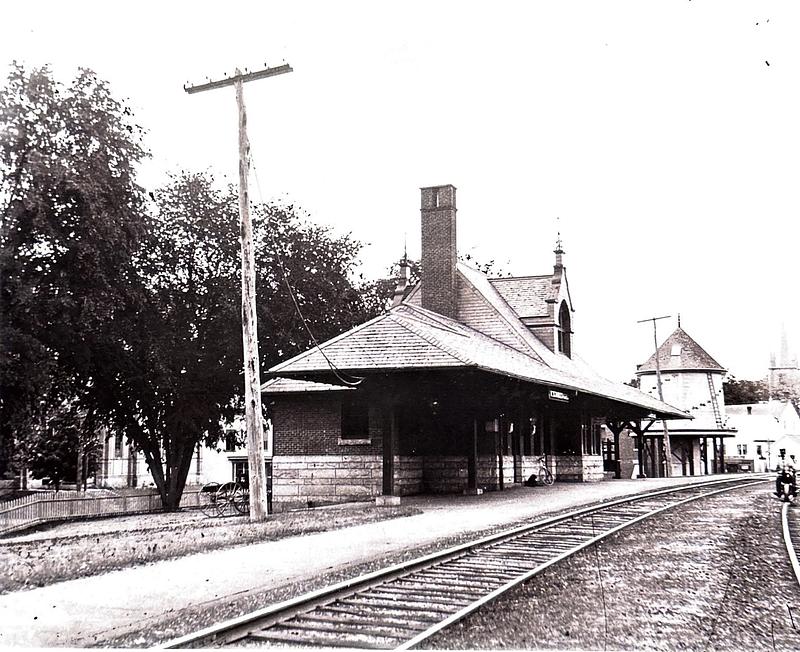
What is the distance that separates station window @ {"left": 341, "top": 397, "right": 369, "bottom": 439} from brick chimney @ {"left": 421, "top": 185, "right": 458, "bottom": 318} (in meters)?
7.67

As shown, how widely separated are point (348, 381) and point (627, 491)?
1063 cm

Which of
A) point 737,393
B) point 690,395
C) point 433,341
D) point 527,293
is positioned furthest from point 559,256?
point 737,393

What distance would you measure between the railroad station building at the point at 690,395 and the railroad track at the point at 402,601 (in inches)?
1761

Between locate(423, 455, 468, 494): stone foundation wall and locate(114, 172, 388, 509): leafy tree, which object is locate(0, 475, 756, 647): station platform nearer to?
locate(423, 455, 468, 494): stone foundation wall

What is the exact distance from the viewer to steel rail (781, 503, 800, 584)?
33.5 feet

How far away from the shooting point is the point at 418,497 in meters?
22.5

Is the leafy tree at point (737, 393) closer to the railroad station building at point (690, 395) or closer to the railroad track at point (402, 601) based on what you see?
the railroad station building at point (690, 395)

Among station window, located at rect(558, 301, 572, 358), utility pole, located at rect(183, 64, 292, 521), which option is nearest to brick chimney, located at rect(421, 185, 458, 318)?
station window, located at rect(558, 301, 572, 358)

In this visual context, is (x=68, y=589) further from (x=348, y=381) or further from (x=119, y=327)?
(x=119, y=327)

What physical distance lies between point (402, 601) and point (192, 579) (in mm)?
2552

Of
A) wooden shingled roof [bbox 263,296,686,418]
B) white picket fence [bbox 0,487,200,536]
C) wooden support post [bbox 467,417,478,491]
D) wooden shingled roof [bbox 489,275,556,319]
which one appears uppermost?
wooden shingled roof [bbox 489,275,556,319]

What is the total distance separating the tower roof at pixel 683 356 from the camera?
61.3m

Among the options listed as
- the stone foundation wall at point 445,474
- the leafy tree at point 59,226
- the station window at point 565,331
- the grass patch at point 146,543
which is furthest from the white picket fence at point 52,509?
the station window at point 565,331

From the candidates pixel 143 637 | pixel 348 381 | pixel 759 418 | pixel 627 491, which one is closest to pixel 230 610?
pixel 143 637
